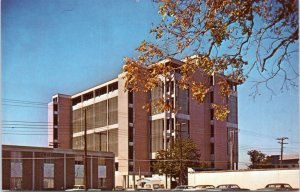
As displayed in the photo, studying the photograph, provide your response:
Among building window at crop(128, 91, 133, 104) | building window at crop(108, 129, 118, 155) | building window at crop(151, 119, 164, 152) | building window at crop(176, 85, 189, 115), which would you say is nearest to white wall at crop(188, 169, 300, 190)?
building window at crop(151, 119, 164, 152)

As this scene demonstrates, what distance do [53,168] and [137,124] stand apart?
2.37ft

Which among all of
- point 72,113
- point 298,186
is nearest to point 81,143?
point 72,113

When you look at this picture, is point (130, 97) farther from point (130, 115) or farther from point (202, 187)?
point (202, 187)

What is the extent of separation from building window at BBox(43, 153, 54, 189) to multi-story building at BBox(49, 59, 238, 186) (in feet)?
0.37

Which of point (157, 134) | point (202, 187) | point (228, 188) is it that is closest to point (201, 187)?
point (202, 187)

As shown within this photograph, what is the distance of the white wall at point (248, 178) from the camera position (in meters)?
3.65

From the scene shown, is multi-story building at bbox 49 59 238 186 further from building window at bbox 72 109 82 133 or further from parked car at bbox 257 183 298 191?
parked car at bbox 257 183 298 191

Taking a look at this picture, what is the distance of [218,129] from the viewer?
386 centimetres

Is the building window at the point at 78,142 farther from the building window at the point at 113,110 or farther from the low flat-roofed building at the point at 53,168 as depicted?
the building window at the point at 113,110

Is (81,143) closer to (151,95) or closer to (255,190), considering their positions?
(151,95)

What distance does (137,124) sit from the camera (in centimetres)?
402

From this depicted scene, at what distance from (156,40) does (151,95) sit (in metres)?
0.41

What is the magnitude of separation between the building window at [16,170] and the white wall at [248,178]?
4.29 feet

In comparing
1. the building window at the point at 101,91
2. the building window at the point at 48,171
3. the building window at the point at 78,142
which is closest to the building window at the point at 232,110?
the building window at the point at 101,91
